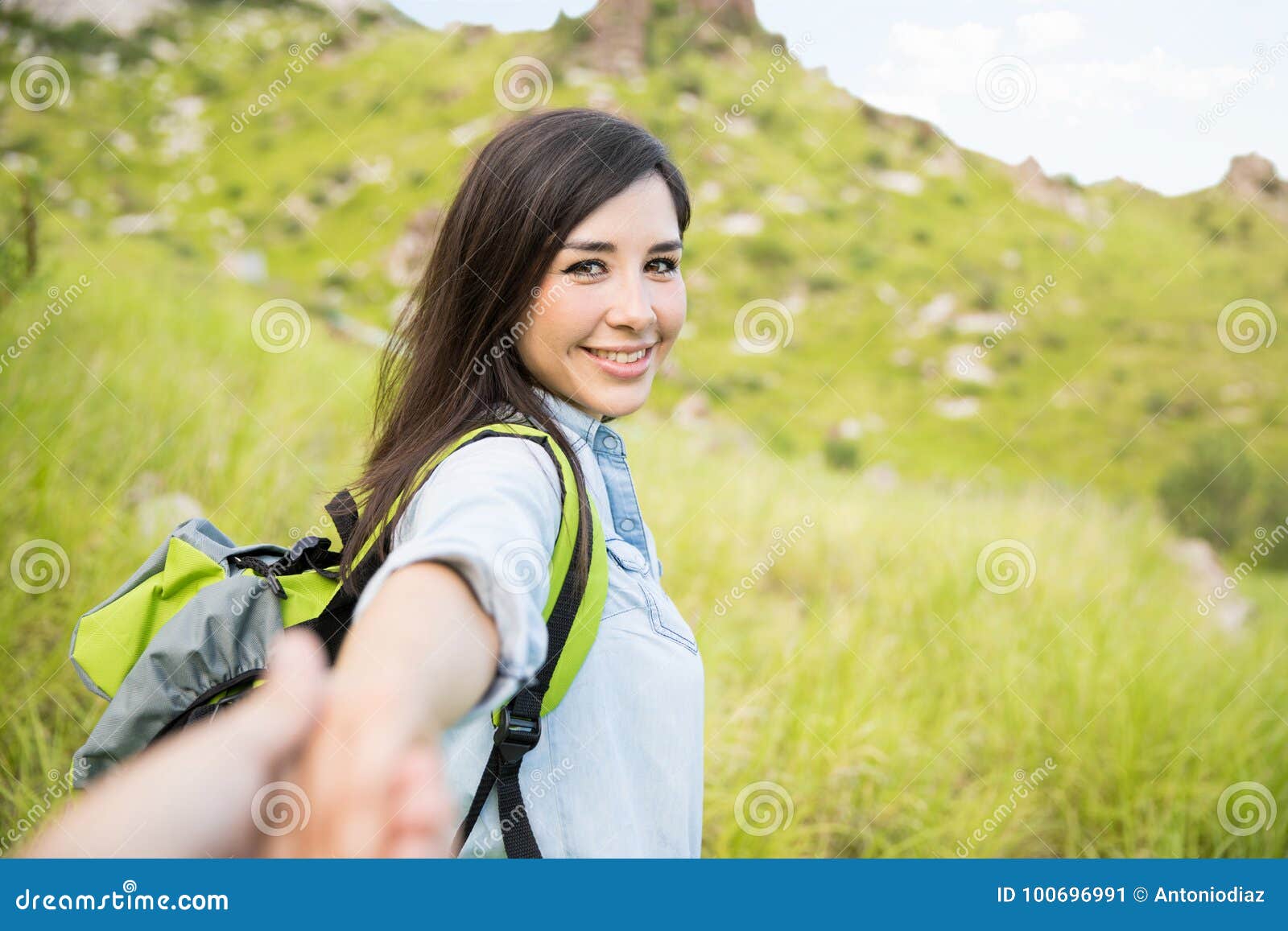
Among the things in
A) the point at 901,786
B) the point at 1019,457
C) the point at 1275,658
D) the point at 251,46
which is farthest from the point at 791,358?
the point at 251,46

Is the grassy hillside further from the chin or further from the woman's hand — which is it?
the woman's hand

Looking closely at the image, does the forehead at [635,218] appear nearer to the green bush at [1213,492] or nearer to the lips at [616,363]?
the lips at [616,363]

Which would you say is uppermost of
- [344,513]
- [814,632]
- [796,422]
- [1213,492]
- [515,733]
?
[796,422]

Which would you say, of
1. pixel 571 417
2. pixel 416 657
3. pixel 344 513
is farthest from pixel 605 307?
pixel 416 657

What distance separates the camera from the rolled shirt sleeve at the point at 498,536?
609mm

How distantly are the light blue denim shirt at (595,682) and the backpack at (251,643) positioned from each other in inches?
1.1

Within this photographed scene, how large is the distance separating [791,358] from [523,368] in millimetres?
9772

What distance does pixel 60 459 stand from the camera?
9.17ft

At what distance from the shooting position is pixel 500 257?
112 cm

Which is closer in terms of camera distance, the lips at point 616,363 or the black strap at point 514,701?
the black strap at point 514,701

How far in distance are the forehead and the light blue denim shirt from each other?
199mm

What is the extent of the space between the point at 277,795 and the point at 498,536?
0.69 ft

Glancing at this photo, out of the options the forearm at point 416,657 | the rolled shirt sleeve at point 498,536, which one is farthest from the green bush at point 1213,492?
the forearm at point 416,657

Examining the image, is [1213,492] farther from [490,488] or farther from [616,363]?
[490,488]
